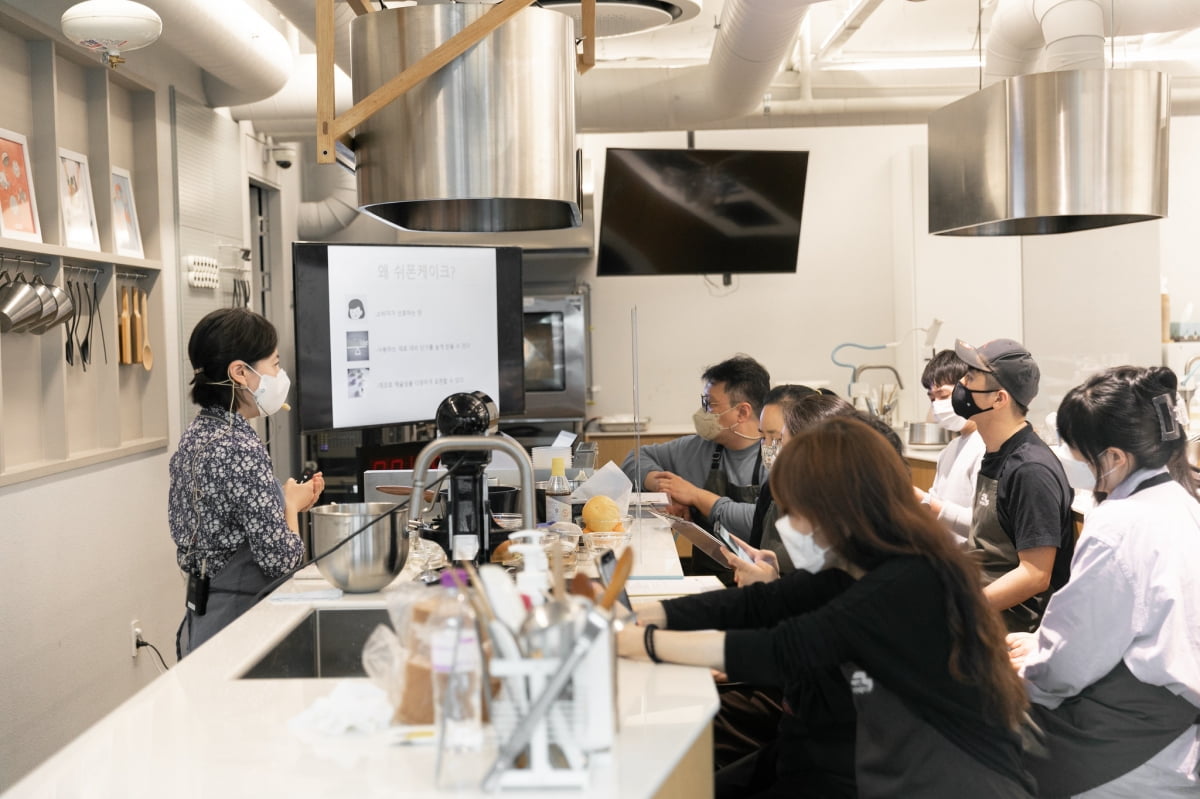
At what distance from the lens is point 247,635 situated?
1.99 m

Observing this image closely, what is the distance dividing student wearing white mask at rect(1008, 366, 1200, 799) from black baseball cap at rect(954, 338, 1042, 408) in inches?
30.5

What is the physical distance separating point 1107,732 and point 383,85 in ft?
6.09

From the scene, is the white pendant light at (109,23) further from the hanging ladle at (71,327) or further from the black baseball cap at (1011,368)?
the black baseball cap at (1011,368)

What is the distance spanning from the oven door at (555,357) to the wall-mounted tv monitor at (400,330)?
2091mm

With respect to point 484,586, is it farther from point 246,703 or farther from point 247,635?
point 247,635

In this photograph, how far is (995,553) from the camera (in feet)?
9.43

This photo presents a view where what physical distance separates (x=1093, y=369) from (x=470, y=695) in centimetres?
560

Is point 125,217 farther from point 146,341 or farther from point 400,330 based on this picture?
point 400,330

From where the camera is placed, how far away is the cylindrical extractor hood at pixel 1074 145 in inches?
104

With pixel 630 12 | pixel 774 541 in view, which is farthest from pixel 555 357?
pixel 774 541

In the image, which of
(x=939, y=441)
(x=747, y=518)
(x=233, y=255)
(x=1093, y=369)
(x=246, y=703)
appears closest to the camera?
(x=246, y=703)

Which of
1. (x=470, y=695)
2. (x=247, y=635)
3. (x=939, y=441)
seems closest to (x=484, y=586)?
(x=470, y=695)

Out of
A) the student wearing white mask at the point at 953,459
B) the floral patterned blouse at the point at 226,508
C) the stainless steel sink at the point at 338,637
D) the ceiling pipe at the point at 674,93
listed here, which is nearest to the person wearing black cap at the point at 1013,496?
the student wearing white mask at the point at 953,459

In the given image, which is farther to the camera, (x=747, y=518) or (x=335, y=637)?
(x=747, y=518)
